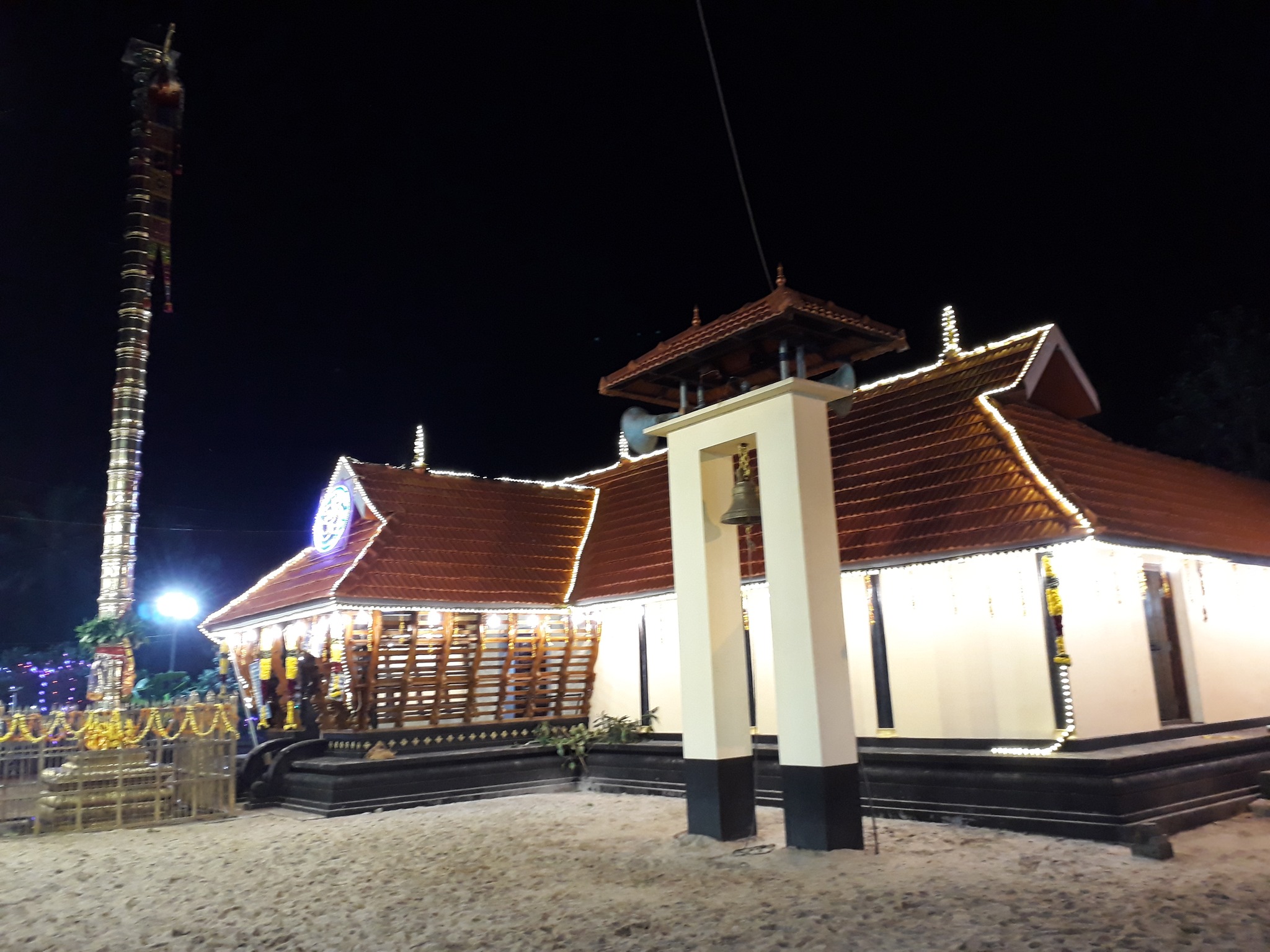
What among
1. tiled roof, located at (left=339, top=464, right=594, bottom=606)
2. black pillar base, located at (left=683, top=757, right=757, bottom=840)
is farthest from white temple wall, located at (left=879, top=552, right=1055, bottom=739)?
tiled roof, located at (left=339, top=464, right=594, bottom=606)

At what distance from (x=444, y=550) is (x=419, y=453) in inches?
120

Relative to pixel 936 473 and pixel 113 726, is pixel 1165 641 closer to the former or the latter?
pixel 936 473

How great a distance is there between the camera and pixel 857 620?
11.9 m

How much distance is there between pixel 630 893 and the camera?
23.1 feet

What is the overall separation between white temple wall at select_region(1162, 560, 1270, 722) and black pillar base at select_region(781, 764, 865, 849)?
6750mm

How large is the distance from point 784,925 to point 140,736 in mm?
9987

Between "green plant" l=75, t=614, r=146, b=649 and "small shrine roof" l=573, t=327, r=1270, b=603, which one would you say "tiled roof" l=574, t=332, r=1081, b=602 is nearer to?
"small shrine roof" l=573, t=327, r=1270, b=603

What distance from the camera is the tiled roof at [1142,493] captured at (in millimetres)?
10516

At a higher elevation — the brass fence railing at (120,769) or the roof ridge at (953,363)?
the roof ridge at (953,363)

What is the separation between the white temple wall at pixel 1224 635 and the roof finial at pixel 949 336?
13.8 ft

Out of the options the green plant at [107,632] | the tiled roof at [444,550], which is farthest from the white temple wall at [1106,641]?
the green plant at [107,632]

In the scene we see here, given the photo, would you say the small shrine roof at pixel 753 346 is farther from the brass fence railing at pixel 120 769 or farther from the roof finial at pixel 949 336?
the brass fence railing at pixel 120 769

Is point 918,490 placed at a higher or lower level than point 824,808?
higher

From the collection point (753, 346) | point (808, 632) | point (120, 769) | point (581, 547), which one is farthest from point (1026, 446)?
point (120, 769)
